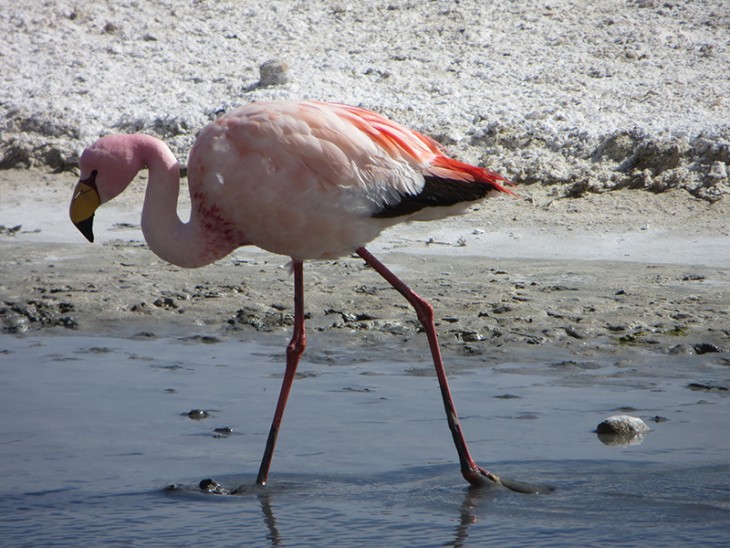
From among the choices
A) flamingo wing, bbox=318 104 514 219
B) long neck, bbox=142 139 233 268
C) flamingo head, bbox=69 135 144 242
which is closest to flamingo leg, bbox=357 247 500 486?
flamingo wing, bbox=318 104 514 219

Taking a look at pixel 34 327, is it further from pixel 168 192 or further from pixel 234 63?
pixel 234 63

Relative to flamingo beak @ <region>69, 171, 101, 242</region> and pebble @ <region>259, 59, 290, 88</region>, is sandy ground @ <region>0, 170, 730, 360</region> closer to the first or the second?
flamingo beak @ <region>69, 171, 101, 242</region>

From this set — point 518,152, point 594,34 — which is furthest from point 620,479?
point 594,34

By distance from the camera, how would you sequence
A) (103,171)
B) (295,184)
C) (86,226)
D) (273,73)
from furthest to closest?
(273,73), (86,226), (103,171), (295,184)

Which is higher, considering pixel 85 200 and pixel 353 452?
pixel 85 200

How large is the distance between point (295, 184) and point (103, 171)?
85 cm

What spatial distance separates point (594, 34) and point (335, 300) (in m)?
5.28

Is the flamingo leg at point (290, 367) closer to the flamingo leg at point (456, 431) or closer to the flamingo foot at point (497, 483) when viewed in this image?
the flamingo leg at point (456, 431)

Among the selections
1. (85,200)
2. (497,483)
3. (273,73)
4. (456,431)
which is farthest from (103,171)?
(273,73)

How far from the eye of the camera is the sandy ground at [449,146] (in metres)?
6.84

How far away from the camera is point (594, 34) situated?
11133 millimetres

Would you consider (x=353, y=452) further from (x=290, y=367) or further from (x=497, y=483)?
(x=497, y=483)

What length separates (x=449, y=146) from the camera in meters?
9.60

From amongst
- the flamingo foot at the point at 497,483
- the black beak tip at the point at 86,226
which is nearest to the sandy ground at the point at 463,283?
the flamingo foot at the point at 497,483
